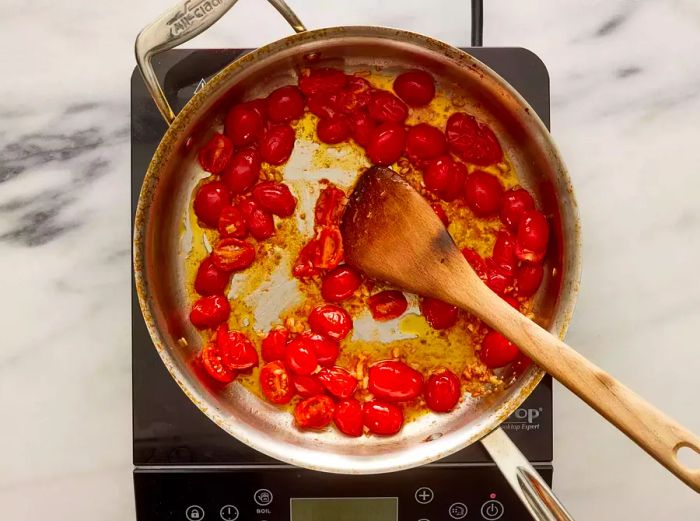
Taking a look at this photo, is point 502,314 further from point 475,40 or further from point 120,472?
point 120,472

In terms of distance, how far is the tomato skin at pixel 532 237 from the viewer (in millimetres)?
936

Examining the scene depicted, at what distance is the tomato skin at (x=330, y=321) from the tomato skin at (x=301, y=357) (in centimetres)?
3

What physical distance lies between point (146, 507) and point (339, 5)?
0.69m

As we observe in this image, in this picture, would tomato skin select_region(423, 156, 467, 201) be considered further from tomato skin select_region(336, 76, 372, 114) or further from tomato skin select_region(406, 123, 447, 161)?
tomato skin select_region(336, 76, 372, 114)

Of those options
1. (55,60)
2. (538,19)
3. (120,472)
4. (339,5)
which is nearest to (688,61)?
(538,19)

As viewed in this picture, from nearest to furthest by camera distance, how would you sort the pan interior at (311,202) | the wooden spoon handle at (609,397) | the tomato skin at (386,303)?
1. the wooden spoon handle at (609,397)
2. the pan interior at (311,202)
3. the tomato skin at (386,303)

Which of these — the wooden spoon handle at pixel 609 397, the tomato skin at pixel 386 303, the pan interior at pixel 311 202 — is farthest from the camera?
the tomato skin at pixel 386 303

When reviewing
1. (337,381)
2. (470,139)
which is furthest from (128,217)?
(470,139)

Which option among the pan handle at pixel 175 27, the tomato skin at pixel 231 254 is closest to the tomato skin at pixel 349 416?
the tomato skin at pixel 231 254

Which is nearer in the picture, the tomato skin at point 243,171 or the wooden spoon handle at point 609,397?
the wooden spoon handle at point 609,397

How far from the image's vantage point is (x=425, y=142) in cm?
95

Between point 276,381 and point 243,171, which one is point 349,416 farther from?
point 243,171

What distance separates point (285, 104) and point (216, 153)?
11 centimetres

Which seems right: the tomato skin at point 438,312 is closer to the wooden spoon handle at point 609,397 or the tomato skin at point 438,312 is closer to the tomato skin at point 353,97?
the wooden spoon handle at point 609,397
